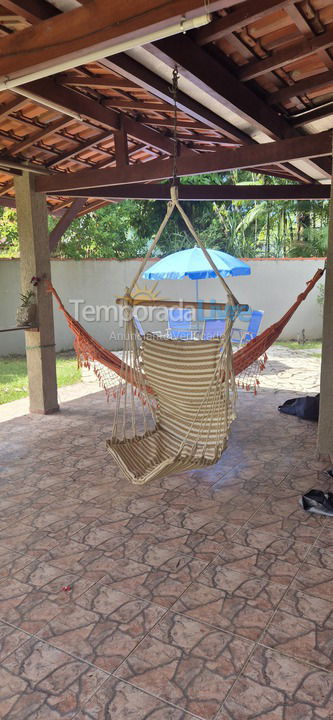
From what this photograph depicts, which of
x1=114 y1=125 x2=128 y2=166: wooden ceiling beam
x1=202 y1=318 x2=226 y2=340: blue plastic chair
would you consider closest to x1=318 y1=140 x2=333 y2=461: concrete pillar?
x1=114 y1=125 x2=128 y2=166: wooden ceiling beam

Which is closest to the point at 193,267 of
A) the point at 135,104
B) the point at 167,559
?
the point at 135,104

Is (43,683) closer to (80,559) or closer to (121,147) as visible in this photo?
(80,559)

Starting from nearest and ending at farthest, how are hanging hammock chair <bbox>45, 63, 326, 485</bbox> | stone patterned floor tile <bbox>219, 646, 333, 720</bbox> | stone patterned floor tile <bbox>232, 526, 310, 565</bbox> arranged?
stone patterned floor tile <bbox>219, 646, 333, 720</bbox> → stone patterned floor tile <bbox>232, 526, 310, 565</bbox> → hanging hammock chair <bbox>45, 63, 326, 485</bbox>

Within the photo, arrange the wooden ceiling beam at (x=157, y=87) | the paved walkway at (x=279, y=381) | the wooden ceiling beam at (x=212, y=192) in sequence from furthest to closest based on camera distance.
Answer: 1. the paved walkway at (x=279, y=381)
2. the wooden ceiling beam at (x=212, y=192)
3. the wooden ceiling beam at (x=157, y=87)

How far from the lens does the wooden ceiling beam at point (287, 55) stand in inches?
75.1

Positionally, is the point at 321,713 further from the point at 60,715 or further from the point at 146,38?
the point at 146,38

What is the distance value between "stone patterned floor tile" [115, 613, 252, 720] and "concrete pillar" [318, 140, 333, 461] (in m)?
1.56

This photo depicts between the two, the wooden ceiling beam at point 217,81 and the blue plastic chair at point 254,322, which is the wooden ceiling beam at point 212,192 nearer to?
the wooden ceiling beam at point 217,81

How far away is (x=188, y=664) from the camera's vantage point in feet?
4.38

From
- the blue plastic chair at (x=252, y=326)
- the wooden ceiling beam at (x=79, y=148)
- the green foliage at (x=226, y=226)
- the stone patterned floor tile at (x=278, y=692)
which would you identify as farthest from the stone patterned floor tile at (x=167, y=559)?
the green foliage at (x=226, y=226)

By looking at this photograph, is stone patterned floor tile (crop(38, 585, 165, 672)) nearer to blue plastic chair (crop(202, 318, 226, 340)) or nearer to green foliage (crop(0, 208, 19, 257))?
blue plastic chair (crop(202, 318, 226, 340))

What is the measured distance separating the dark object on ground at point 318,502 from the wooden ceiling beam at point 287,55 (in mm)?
1873

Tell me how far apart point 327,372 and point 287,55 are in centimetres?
153

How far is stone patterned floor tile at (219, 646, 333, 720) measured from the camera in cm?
118
